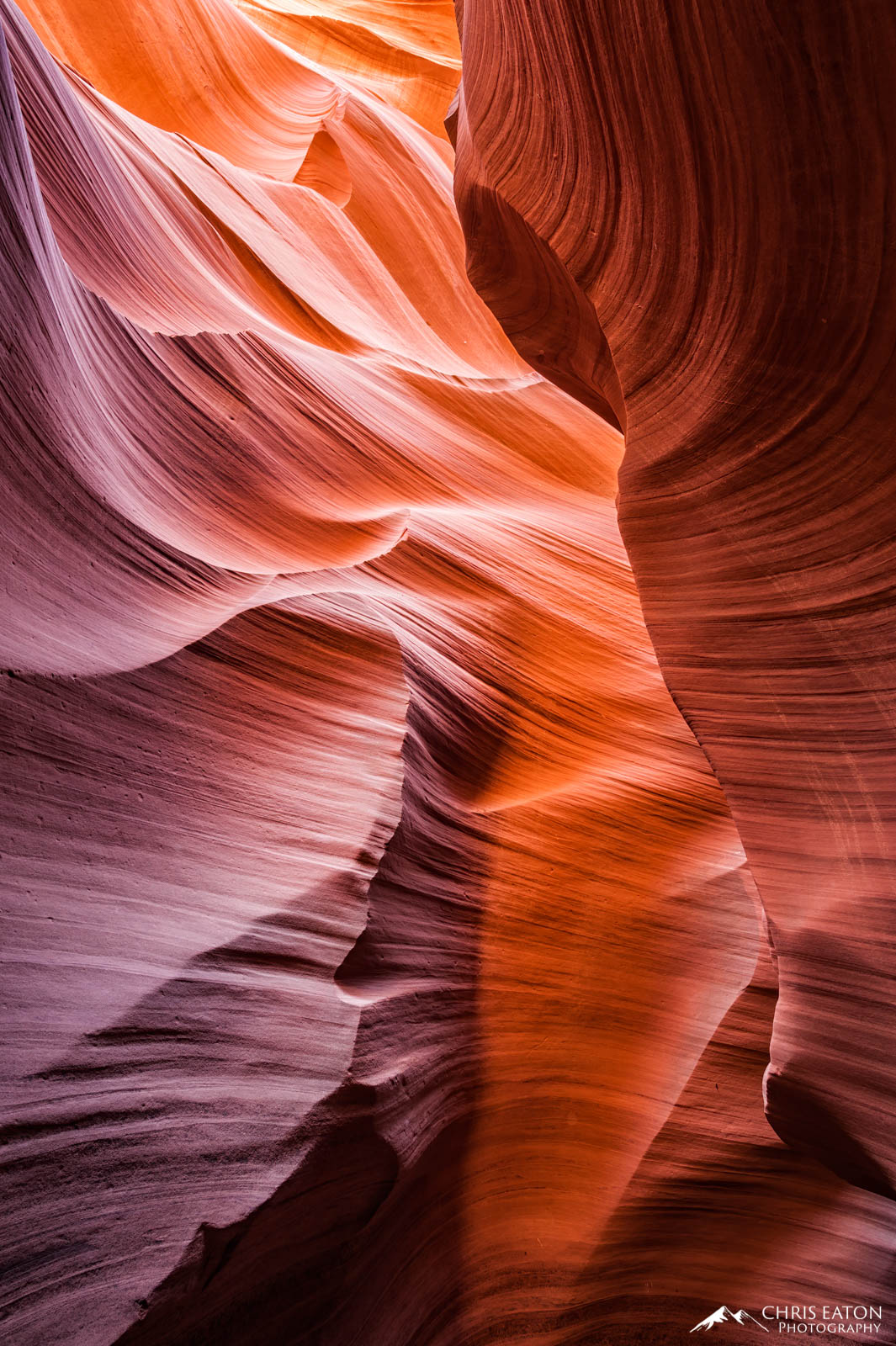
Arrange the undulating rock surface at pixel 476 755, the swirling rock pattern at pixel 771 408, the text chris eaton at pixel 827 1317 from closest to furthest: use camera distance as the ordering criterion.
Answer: the swirling rock pattern at pixel 771 408
the undulating rock surface at pixel 476 755
the text chris eaton at pixel 827 1317

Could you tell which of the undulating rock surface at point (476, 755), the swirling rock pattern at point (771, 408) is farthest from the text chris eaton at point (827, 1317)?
the swirling rock pattern at point (771, 408)

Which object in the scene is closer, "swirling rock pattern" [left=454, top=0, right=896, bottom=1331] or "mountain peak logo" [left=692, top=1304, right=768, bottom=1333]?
"swirling rock pattern" [left=454, top=0, right=896, bottom=1331]

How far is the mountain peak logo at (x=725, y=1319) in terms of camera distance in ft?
5.80

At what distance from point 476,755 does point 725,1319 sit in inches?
51.7

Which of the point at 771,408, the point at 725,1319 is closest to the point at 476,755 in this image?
the point at 771,408

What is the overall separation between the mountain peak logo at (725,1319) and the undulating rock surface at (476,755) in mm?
47

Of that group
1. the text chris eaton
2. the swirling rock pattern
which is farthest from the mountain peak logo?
the swirling rock pattern

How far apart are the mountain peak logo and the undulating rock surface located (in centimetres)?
5

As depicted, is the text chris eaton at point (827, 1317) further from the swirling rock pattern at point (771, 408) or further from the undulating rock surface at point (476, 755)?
the swirling rock pattern at point (771, 408)

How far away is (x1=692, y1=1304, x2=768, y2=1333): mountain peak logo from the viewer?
1.77 m

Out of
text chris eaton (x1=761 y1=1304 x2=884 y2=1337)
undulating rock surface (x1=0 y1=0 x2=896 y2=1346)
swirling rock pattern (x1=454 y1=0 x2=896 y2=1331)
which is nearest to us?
swirling rock pattern (x1=454 y1=0 x2=896 y2=1331)

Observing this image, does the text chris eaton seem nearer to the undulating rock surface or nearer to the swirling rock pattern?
the undulating rock surface

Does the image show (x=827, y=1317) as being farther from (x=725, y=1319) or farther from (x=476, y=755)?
(x=476, y=755)

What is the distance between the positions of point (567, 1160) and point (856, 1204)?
0.61 metres
